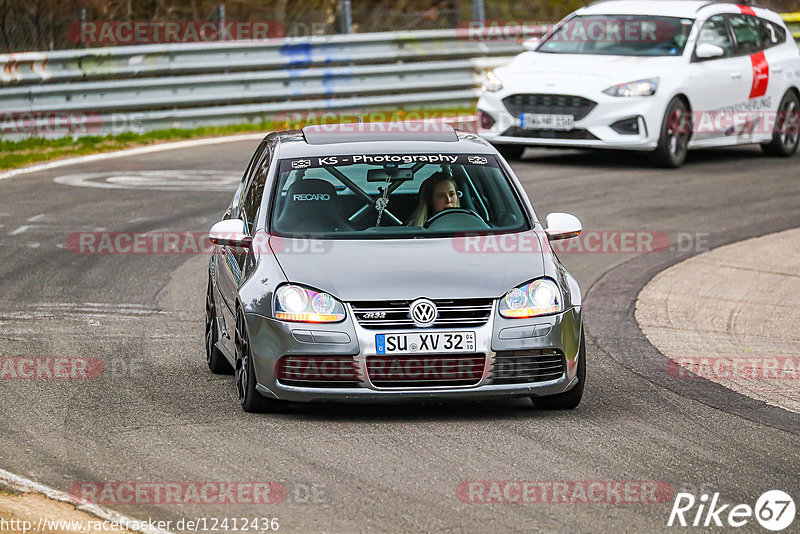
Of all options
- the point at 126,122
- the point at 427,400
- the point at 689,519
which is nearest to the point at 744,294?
the point at 427,400

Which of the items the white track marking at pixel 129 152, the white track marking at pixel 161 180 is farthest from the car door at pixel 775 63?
the white track marking at pixel 161 180

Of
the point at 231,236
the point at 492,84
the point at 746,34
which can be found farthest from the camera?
the point at 746,34

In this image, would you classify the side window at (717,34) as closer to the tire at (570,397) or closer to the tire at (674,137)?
the tire at (674,137)

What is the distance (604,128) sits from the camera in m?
16.8

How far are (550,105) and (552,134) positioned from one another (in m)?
0.33

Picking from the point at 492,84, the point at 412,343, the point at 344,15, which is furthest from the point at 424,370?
the point at 344,15

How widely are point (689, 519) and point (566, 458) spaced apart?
958 mm

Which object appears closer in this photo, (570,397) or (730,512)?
(730,512)

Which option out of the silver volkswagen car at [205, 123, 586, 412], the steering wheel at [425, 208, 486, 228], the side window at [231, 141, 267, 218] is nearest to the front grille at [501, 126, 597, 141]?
the side window at [231, 141, 267, 218]

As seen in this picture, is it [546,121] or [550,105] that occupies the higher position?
[550,105]

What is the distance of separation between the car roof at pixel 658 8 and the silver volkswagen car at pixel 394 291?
1044 cm

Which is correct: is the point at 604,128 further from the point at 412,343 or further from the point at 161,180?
the point at 412,343

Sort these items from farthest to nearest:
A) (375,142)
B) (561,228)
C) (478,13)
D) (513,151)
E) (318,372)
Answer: (478,13) < (513,151) < (375,142) < (561,228) < (318,372)

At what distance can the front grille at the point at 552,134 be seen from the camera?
16891mm
